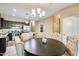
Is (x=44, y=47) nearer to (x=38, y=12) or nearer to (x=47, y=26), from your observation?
(x=47, y=26)

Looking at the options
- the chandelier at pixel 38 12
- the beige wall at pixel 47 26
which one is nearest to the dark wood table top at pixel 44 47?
the beige wall at pixel 47 26

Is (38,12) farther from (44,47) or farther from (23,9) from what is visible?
(44,47)

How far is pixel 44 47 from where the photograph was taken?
1639 mm

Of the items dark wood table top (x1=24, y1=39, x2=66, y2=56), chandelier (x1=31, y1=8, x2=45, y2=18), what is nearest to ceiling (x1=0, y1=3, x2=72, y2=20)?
chandelier (x1=31, y1=8, x2=45, y2=18)

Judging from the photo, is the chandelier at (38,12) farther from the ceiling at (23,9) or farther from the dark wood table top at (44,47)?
the dark wood table top at (44,47)

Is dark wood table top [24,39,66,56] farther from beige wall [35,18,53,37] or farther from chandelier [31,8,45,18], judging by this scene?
chandelier [31,8,45,18]

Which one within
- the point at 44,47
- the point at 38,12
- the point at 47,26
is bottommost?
the point at 44,47

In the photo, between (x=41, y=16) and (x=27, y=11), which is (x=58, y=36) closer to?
(x=41, y=16)

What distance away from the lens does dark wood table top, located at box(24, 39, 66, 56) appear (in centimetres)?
148

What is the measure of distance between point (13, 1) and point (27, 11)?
37 centimetres

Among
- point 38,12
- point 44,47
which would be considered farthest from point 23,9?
point 44,47

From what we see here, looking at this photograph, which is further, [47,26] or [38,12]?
[47,26]

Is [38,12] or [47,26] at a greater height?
[38,12]

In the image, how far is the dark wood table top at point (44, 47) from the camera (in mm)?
1481
